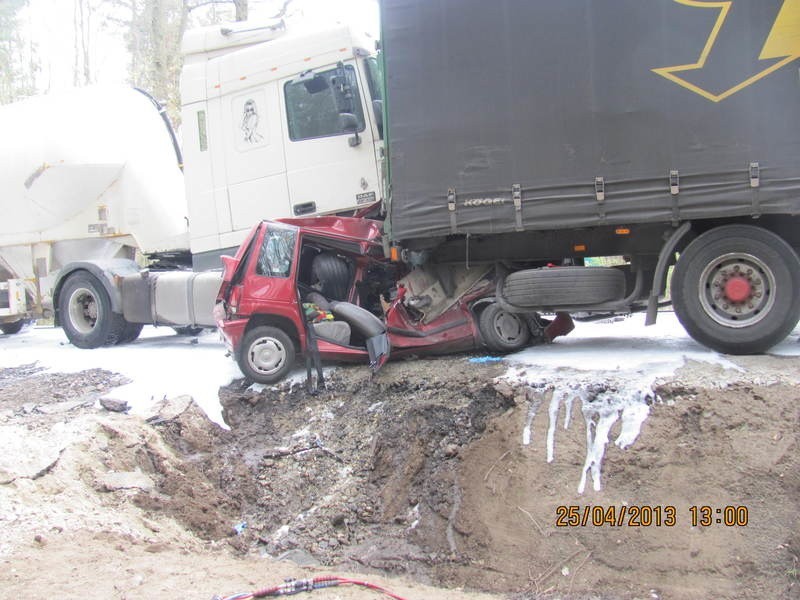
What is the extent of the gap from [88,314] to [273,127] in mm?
3903

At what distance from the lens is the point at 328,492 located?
500 cm

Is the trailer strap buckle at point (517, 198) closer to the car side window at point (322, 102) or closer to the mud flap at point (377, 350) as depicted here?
the mud flap at point (377, 350)

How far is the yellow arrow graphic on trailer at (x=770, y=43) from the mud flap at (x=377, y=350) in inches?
130

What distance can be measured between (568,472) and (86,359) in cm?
630

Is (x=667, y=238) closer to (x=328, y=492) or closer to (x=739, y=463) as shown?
(x=739, y=463)

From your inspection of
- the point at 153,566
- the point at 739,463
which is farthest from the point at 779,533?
the point at 153,566

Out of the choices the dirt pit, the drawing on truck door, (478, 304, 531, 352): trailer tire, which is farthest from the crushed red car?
the drawing on truck door

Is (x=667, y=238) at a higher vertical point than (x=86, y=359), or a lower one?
higher

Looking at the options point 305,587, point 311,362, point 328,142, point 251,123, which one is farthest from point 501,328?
point 251,123

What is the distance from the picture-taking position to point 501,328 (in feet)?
21.6

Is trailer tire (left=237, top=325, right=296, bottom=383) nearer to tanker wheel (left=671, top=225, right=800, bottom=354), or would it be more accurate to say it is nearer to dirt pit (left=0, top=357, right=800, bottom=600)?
dirt pit (left=0, top=357, right=800, bottom=600)

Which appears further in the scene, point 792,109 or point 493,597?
point 792,109

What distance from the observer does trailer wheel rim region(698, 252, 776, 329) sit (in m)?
5.38

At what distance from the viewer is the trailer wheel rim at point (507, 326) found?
6574 mm
